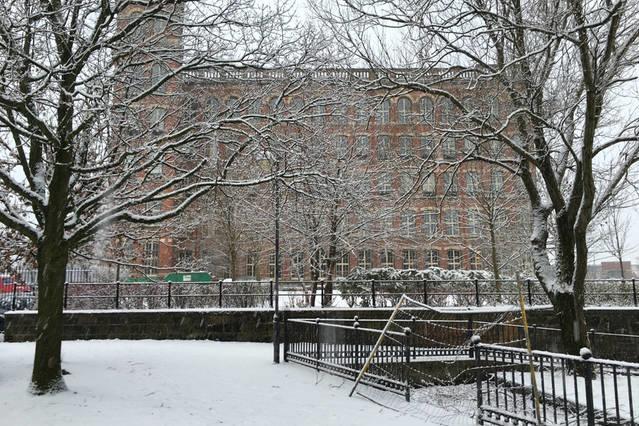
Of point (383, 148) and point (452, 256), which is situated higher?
point (383, 148)

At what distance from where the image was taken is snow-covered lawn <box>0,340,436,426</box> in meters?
8.06

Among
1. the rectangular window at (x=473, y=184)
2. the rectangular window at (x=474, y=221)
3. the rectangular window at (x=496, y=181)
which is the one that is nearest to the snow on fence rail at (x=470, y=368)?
the rectangular window at (x=473, y=184)

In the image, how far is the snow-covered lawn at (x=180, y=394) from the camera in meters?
8.06

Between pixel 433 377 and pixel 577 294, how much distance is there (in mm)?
4158

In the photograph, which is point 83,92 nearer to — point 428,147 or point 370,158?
point 428,147

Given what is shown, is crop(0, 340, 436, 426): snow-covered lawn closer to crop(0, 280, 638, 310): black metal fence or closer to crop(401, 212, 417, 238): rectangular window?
crop(0, 280, 638, 310): black metal fence

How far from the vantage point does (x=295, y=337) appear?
Result: 13320mm

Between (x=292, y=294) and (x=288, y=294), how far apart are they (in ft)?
0.49

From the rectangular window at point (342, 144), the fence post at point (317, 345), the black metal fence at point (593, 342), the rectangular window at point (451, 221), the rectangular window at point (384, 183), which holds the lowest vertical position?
the black metal fence at point (593, 342)

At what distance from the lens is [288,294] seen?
66.7 feet

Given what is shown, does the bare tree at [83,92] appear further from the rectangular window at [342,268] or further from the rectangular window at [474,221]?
the rectangular window at [342,268]

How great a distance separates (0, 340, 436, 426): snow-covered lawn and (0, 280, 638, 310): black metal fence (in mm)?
3893

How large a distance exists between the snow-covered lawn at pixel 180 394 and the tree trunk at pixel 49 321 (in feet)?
1.05

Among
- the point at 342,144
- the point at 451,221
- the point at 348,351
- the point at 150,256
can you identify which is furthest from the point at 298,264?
the point at 348,351
